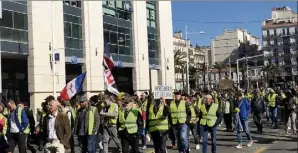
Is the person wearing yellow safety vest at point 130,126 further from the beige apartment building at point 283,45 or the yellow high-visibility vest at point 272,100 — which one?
the beige apartment building at point 283,45

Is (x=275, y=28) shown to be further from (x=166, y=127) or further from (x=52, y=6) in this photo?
(x=166, y=127)

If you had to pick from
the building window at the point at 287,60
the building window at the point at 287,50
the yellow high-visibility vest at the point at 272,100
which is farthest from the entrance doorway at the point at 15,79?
the building window at the point at 287,50

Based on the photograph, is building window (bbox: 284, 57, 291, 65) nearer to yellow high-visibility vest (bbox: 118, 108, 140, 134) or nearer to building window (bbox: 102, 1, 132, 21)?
building window (bbox: 102, 1, 132, 21)

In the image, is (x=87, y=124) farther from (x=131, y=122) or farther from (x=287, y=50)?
(x=287, y=50)

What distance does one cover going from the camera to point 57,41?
3594 centimetres

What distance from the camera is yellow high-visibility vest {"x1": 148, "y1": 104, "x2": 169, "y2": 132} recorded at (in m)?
11.6

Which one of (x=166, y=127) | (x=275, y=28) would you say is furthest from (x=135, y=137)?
(x=275, y=28)

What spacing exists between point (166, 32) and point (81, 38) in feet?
48.5

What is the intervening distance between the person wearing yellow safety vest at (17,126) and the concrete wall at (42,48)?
21308mm

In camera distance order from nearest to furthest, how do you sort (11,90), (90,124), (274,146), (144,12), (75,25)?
(90,124), (274,146), (11,90), (75,25), (144,12)

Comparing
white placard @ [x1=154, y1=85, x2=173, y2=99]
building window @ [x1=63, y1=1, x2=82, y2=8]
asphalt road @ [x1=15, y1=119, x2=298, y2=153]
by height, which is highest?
building window @ [x1=63, y1=1, x2=82, y2=8]

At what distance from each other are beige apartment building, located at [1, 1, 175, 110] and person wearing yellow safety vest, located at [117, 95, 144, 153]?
21.9 m

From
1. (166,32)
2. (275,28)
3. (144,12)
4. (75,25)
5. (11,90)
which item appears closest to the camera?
(11,90)

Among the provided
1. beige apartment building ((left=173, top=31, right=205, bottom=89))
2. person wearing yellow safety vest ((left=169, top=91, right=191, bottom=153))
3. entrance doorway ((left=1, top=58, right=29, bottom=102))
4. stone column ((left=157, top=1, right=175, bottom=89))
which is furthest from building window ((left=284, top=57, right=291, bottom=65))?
person wearing yellow safety vest ((left=169, top=91, right=191, bottom=153))
